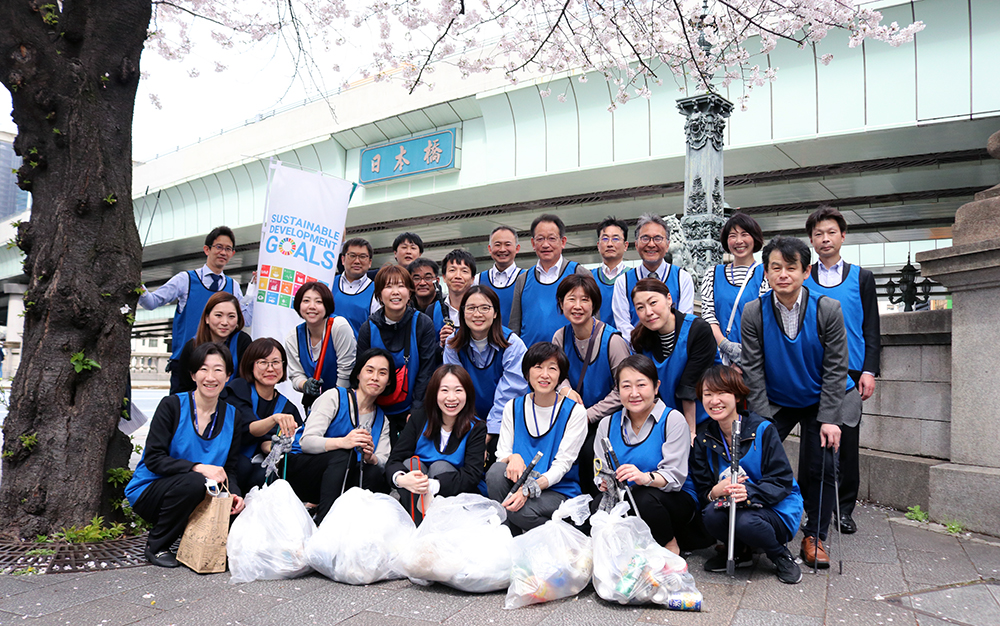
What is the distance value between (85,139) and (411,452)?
2.98 meters

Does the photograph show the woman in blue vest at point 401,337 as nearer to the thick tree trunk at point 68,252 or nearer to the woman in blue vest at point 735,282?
the thick tree trunk at point 68,252

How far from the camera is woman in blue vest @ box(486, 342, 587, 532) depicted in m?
3.97

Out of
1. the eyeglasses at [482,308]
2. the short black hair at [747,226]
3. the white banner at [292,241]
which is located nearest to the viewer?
the eyeglasses at [482,308]

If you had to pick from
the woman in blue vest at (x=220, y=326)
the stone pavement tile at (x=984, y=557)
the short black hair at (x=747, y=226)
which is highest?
the short black hair at (x=747, y=226)

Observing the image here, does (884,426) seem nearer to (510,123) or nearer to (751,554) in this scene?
(751,554)

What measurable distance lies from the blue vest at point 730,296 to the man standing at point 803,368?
0.60 m

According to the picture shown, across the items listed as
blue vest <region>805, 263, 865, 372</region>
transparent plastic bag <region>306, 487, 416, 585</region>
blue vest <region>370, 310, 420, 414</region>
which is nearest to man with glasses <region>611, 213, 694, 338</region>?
blue vest <region>805, 263, 865, 372</region>

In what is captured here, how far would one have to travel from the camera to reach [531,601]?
3297mm

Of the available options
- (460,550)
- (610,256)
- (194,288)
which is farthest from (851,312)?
(194,288)

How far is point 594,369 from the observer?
14.6 ft

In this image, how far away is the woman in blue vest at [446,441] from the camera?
4.19 meters

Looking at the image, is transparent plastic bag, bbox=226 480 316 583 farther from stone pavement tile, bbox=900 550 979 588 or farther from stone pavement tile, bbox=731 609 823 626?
stone pavement tile, bbox=900 550 979 588

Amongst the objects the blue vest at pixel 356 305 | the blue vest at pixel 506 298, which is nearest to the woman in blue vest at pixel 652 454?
the blue vest at pixel 506 298

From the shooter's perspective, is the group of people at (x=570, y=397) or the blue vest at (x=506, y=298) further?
the blue vest at (x=506, y=298)
